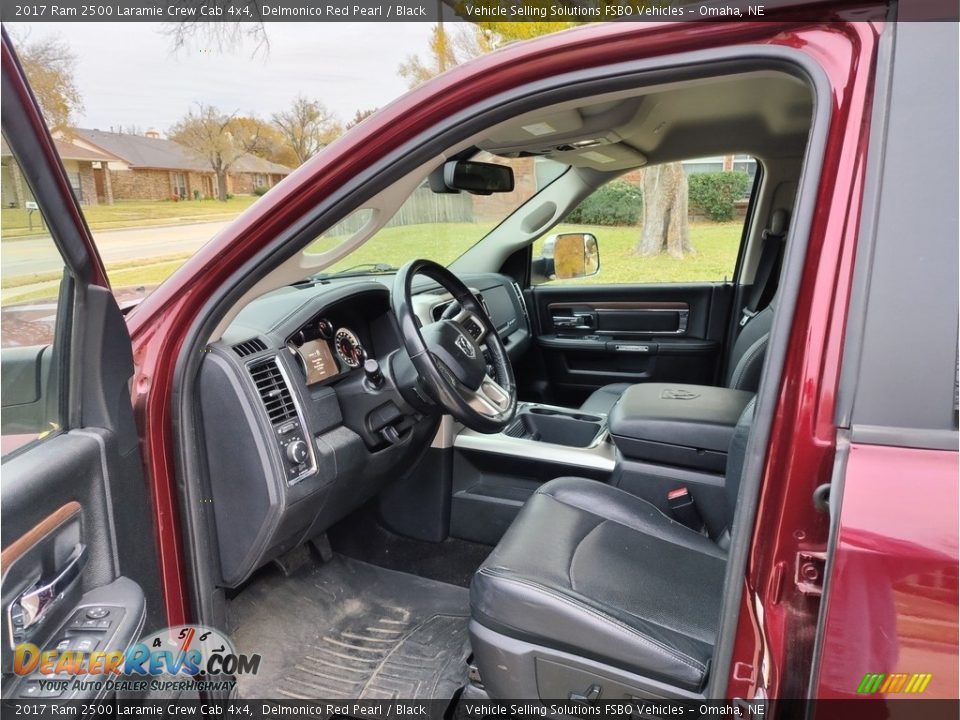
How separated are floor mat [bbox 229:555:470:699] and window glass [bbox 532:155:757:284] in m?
2.06

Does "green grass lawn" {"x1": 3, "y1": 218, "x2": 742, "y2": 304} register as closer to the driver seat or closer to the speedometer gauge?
the speedometer gauge

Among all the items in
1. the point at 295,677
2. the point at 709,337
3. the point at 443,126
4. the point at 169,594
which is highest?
the point at 443,126

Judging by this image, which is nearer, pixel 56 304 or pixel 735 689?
pixel 735 689

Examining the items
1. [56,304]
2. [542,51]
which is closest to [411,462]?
[56,304]

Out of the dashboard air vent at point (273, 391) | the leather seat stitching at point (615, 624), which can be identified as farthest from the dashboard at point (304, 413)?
the leather seat stitching at point (615, 624)

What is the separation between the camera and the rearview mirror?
2.08 m

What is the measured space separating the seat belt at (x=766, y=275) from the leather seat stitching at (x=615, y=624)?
2224 millimetres

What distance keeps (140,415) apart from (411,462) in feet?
3.86

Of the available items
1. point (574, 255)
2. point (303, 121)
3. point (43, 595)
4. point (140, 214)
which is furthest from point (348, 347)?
point (303, 121)

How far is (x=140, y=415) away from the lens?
1.35 m

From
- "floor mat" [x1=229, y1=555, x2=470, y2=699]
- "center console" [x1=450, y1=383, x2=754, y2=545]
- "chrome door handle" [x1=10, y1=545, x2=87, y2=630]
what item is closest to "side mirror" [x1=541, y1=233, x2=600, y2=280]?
"center console" [x1=450, y1=383, x2=754, y2=545]

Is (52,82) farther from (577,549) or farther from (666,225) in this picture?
(666,225)

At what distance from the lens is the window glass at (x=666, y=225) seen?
3527 mm

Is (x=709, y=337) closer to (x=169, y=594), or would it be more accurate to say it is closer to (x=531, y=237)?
(x=531, y=237)
